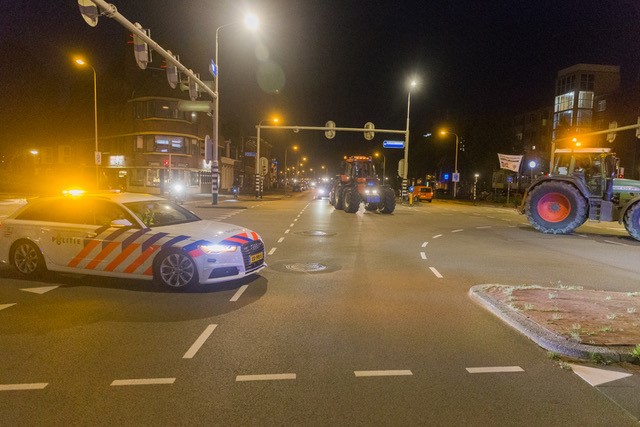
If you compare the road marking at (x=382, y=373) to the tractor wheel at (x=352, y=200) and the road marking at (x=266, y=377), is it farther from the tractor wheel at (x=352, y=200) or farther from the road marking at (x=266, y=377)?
the tractor wheel at (x=352, y=200)

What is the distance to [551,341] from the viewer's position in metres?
5.39

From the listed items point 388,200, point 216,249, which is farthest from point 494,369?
point 388,200

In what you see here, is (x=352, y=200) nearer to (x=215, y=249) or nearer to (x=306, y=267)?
(x=306, y=267)

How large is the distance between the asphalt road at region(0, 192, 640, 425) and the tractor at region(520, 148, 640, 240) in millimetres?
7545

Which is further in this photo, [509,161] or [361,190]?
[509,161]

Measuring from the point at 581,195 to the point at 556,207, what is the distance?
94 centimetres

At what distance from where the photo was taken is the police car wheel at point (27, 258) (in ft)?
28.2

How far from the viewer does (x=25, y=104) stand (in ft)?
177

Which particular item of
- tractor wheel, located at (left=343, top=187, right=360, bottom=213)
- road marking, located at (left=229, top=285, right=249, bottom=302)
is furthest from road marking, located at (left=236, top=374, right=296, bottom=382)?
tractor wheel, located at (left=343, top=187, right=360, bottom=213)

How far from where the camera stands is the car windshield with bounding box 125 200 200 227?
8.48 metres

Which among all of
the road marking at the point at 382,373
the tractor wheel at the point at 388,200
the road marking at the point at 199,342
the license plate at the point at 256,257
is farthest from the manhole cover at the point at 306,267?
the tractor wheel at the point at 388,200

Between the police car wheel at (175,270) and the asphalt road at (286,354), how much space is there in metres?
0.25

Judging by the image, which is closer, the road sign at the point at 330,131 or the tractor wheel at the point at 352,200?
the tractor wheel at the point at 352,200

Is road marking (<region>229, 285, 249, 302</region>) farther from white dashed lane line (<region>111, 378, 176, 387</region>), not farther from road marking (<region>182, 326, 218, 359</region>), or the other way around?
white dashed lane line (<region>111, 378, 176, 387</region>)
